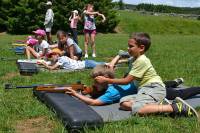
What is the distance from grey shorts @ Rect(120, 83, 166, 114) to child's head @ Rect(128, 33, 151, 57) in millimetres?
506

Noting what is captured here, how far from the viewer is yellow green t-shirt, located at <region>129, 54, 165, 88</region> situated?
6.45 metres

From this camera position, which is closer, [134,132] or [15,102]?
[134,132]

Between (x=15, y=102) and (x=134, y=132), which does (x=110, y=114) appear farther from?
(x=15, y=102)

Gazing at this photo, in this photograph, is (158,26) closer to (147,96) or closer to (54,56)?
(54,56)

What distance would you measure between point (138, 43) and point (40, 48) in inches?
268

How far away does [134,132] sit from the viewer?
5.46m

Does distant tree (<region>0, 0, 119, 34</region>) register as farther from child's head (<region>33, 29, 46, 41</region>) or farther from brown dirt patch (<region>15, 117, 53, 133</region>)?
brown dirt patch (<region>15, 117, 53, 133</region>)

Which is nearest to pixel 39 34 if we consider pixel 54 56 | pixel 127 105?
pixel 54 56

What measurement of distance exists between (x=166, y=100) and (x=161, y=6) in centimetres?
6906

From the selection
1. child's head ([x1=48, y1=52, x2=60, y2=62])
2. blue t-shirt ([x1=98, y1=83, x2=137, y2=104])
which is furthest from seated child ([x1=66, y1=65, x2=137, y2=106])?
child's head ([x1=48, y1=52, x2=60, y2=62])

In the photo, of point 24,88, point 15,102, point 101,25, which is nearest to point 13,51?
point 24,88

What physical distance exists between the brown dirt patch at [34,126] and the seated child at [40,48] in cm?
638

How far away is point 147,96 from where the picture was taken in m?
6.33

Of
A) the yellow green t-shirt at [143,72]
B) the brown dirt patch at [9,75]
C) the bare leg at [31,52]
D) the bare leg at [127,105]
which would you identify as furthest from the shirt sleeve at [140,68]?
the bare leg at [31,52]
